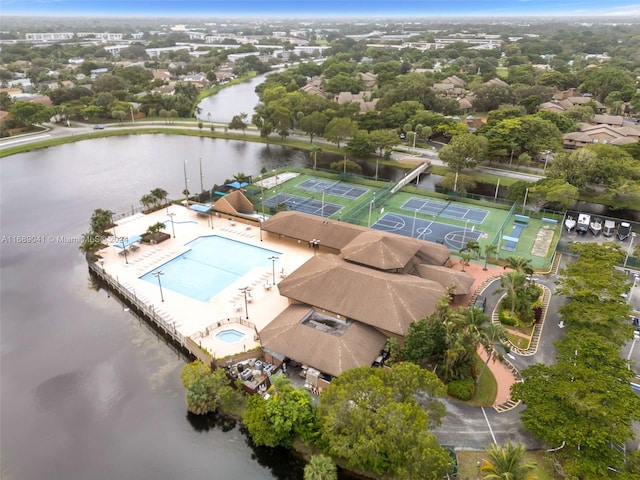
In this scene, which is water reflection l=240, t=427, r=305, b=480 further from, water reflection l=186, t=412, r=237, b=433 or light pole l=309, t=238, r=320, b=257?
light pole l=309, t=238, r=320, b=257

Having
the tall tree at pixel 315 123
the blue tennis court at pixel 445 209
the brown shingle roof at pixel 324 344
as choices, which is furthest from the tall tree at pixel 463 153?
the brown shingle roof at pixel 324 344

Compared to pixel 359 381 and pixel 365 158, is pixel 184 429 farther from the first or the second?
pixel 365 158

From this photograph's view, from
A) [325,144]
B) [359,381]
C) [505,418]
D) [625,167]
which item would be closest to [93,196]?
[325,144]

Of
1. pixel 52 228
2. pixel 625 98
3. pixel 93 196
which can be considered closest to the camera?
pixel 52 228

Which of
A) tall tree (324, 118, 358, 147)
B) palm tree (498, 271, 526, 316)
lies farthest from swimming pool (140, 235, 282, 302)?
tall tree (324, 118, 358, 147)

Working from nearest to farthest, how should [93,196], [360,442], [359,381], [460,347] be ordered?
1. [360,442]
2. [359,381]
3. [460,347]
4. [93,196]

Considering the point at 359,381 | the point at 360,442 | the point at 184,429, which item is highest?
the point at 359,381

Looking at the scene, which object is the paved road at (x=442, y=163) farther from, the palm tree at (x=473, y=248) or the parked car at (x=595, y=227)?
the palm tree at (x=473, y=248)
